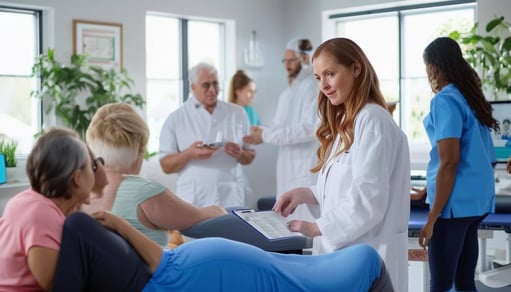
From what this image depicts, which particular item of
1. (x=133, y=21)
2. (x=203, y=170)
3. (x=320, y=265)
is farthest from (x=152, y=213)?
(x=133, y=21)

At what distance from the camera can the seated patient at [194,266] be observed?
5.82 feet

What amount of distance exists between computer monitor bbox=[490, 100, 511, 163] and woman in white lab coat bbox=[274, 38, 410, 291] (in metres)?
2.46

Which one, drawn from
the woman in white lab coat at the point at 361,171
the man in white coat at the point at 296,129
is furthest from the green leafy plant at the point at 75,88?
the woman in white lab coat at the point at 361,171

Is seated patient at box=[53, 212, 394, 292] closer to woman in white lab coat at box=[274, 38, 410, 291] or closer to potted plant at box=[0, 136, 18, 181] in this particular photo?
woman in white lab coat at box=[274, 38, 410, 291]

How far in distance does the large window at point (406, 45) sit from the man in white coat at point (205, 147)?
8.07 feet

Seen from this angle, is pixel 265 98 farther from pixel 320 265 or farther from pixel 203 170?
pixel 320 265

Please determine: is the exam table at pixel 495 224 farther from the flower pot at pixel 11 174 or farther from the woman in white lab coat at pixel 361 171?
the flower pot at pixel 11 174

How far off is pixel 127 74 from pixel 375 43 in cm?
239

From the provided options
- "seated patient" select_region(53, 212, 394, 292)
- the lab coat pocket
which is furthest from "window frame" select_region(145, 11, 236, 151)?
"seated patient" select_region(53, 212, 394, 292)

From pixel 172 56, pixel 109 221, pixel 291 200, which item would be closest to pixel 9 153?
pixel 172 56

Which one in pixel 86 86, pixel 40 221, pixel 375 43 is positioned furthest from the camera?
pixel 375 43

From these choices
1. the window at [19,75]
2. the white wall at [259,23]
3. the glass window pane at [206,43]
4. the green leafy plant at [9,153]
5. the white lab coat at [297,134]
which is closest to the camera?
the white lab coat at [297,134]

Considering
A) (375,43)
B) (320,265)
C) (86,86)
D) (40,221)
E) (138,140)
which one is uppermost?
(375,43)

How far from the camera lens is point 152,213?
251 centimetres
